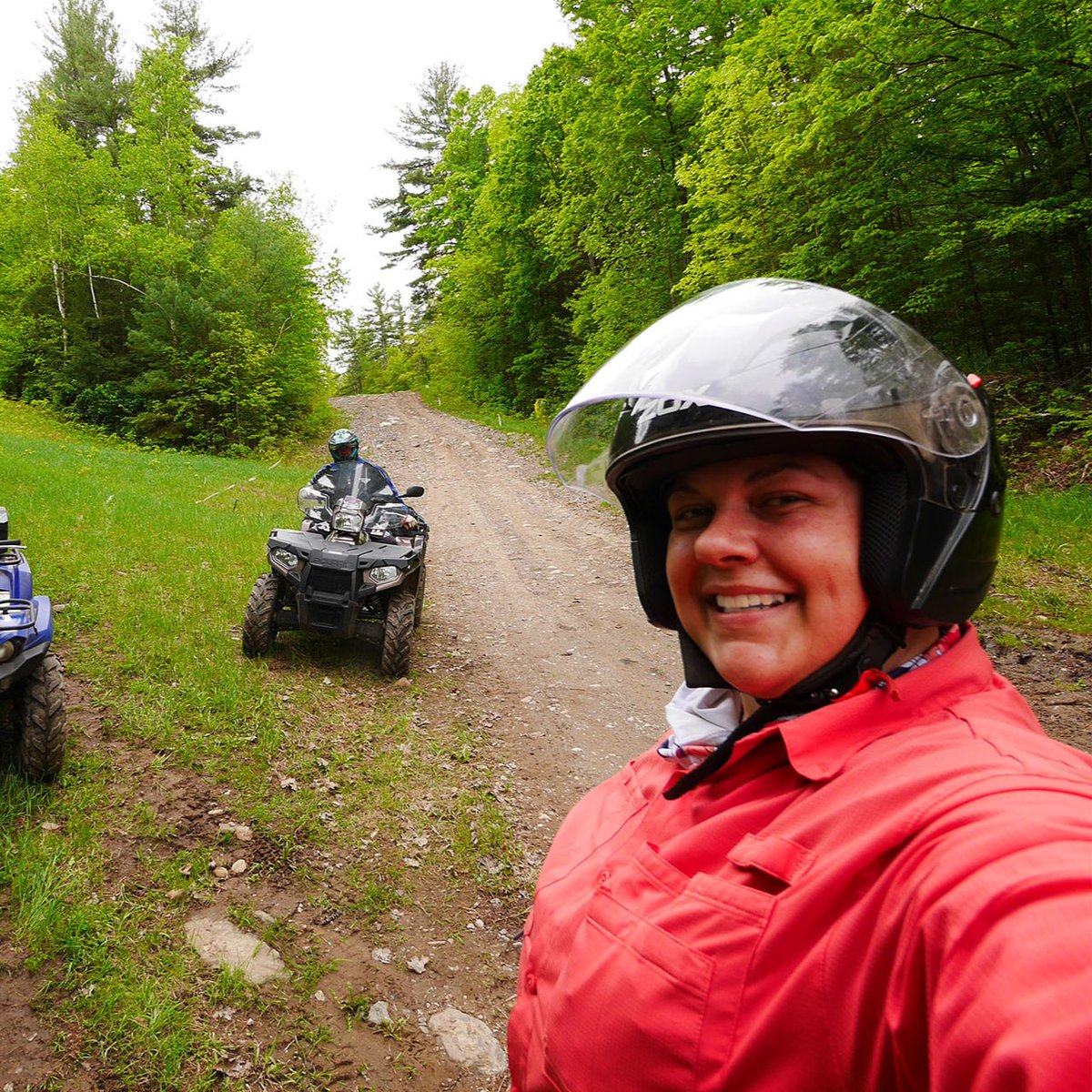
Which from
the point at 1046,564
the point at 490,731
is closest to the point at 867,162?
the point at 1046,564

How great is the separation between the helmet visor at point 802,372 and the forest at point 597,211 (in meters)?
7.19

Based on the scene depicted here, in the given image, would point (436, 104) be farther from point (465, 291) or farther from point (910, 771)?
point (910, 771)

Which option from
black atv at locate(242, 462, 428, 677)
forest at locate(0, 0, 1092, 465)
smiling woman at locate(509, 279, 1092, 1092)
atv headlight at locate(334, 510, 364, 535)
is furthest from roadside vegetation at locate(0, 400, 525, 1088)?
forest at locate(0, 0, 1092, 465)

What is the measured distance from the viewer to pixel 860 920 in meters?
0.70

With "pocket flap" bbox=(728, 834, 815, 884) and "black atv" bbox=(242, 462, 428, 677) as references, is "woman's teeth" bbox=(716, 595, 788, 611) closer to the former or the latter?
"pocket flap" bbox=(728, 834, 815, 884)

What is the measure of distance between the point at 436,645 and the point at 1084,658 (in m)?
5.21

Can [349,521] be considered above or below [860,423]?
below

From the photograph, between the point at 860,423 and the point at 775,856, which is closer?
the point at 775,856

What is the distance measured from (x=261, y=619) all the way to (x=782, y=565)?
4.96 metres

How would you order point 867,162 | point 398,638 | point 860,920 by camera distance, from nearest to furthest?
point 860,920, point 398,638, point 867,162

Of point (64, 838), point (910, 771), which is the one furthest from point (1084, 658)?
point (64, 838)

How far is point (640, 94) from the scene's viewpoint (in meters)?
12.7

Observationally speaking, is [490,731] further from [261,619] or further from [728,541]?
[728,541]

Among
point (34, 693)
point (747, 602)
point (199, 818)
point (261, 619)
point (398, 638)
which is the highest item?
point (747, 602)
